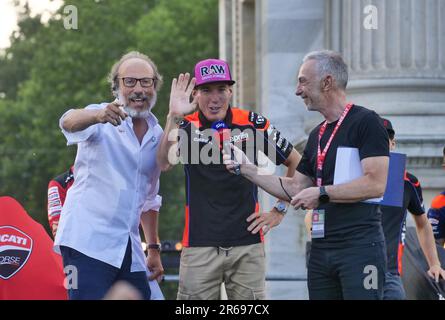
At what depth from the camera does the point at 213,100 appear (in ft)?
27.6

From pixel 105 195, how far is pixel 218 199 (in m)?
0.87

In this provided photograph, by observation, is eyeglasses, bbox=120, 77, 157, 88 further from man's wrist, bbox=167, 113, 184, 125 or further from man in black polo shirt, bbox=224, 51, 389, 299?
man in black polo shirt, bbox=224, 51, 389, 299

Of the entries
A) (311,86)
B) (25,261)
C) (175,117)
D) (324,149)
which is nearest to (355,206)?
(324,149)

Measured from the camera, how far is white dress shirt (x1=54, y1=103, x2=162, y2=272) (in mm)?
7656

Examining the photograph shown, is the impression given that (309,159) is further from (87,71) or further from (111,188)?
(87,71)

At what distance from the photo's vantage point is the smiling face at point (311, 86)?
7520 millimetres

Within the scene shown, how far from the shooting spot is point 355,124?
727cm

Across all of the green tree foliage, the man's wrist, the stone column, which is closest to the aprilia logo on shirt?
the man's wrist

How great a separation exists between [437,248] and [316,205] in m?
3.44

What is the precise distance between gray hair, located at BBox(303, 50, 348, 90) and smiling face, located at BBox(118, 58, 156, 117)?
3.56ft

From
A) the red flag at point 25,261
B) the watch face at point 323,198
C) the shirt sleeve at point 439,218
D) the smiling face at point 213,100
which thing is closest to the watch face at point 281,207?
the smiling face at point 213,100

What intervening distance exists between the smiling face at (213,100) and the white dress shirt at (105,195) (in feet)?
2.30

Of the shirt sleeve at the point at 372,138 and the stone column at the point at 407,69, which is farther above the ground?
the stone column at the point at 407,69

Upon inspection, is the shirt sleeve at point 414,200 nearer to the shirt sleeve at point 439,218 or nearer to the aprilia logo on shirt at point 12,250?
the shirt sleeve at point 439,218
